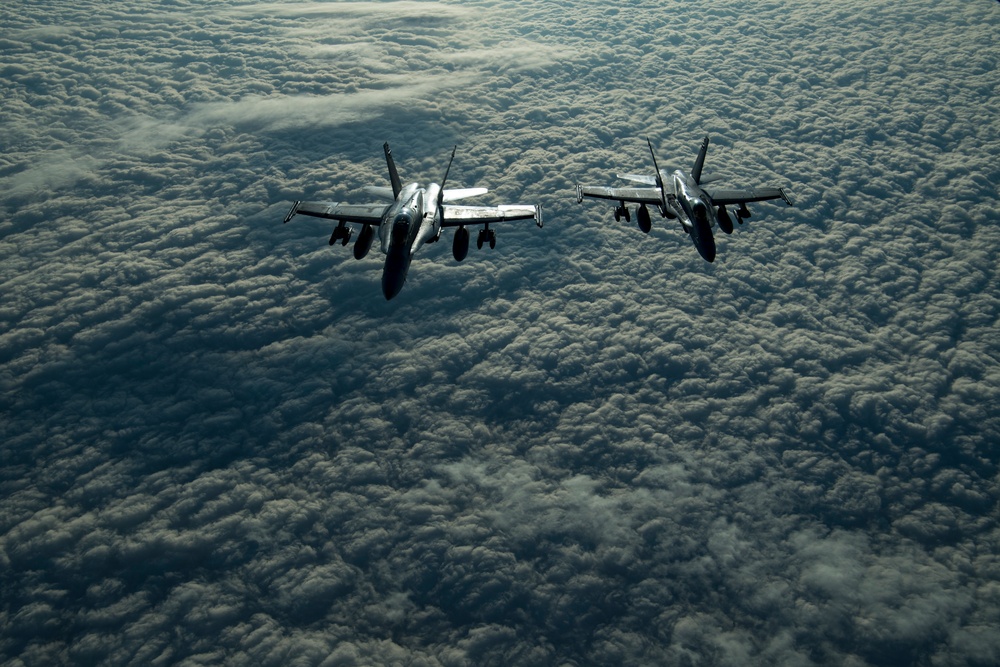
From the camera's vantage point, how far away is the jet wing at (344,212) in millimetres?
38812

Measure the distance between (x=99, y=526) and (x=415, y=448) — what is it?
80.8 feet

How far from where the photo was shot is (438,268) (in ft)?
227

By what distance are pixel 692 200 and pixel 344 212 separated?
76.6 feet

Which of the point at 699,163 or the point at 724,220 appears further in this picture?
the point at 699,163

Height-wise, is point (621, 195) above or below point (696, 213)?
above

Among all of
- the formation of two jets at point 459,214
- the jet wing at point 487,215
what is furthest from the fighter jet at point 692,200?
the jet wing at point 487,215

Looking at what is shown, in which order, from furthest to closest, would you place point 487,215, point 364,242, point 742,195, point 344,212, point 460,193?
point 460,193, point 742,195, point 344,212, point 364,242, point 487,215

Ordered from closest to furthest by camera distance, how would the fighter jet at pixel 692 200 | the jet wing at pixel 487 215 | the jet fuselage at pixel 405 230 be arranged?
the jet fuselage at pixel 405 230
the jet wing at pixel 487 215
the fighter jet at pixel 692 200

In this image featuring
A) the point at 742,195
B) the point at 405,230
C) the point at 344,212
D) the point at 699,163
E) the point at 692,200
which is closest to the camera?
the point at 405,230

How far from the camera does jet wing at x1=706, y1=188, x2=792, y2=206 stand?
39906mm

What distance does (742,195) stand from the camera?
40.7m

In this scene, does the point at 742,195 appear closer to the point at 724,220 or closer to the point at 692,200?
the point at 724,220

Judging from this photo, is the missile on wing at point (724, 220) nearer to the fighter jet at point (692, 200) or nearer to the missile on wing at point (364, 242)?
the fighter jet at point (692, 200)

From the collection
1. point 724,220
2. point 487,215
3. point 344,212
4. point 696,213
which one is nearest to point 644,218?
point 696,213
